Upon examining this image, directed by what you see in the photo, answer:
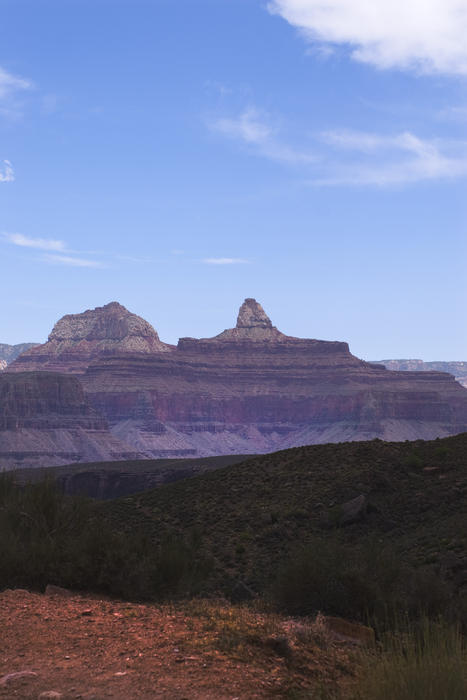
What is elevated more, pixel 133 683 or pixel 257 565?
pixel 133 683

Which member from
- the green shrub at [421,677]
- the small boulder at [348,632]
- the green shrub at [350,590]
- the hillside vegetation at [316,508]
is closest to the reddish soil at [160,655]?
the small boulder at [348,632]

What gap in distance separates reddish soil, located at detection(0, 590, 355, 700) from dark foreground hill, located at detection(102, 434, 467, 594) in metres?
13.7

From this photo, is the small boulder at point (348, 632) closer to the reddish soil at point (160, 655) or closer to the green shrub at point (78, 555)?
the reddish soil at point (160, 655)

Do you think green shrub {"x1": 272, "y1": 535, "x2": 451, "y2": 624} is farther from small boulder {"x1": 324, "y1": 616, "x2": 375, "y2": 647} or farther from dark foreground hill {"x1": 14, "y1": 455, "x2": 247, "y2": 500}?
dark foreground hill {"x1": 14, "y1": 455, "x2": 247, "y2": 500}

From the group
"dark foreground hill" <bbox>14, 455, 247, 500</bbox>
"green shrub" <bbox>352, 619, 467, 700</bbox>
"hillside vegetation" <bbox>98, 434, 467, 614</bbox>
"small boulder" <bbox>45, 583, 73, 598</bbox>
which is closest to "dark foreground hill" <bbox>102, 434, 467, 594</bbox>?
"hillside vegetation" <bbox>98, 434, 467, 614</bbox>

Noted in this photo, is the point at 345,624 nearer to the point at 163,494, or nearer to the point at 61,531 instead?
the point at 61,531

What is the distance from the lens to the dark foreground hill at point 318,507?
104 ft

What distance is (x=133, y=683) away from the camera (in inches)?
435

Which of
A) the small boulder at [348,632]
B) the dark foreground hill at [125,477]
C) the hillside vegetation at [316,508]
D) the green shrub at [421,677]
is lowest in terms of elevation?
the dark foreground hill at [125,477]

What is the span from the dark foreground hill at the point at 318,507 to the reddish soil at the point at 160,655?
1374 cm

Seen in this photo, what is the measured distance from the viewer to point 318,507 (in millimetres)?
40312

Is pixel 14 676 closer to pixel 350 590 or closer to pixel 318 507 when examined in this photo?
pixel 350 590

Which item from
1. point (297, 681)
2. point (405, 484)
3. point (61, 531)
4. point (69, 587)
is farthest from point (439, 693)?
point (405, 484)

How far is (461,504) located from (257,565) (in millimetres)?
9542
